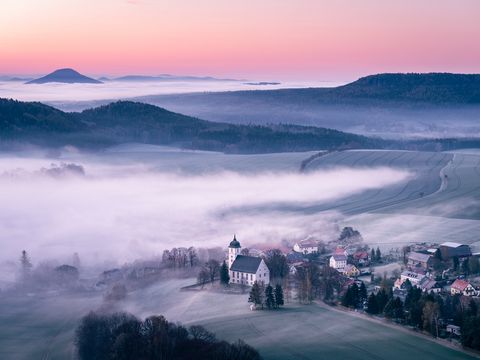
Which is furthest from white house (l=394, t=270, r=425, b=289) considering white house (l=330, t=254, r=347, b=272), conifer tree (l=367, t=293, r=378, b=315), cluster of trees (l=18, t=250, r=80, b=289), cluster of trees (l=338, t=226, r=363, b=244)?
cluster of trees (l=18, t=250, r=80, b=289)

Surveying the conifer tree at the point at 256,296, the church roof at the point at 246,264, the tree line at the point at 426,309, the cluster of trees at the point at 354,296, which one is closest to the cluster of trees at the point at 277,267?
the church roof at the point at 246,264

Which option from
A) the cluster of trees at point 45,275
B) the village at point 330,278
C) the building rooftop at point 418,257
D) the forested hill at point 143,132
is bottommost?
the cluster of trees at point 45,275

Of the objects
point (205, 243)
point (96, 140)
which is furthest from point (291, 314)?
point (96, 140)

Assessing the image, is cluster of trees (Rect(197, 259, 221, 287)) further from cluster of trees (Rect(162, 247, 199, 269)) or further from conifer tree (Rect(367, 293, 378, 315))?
conifer tree (Rect(367, 293, 378, 315))

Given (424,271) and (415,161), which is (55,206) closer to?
(424,271)

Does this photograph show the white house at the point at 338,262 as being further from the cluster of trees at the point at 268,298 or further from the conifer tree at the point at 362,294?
the cluster of trees at the point at 268,298

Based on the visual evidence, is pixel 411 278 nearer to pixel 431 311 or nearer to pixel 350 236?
pixel 431 311
